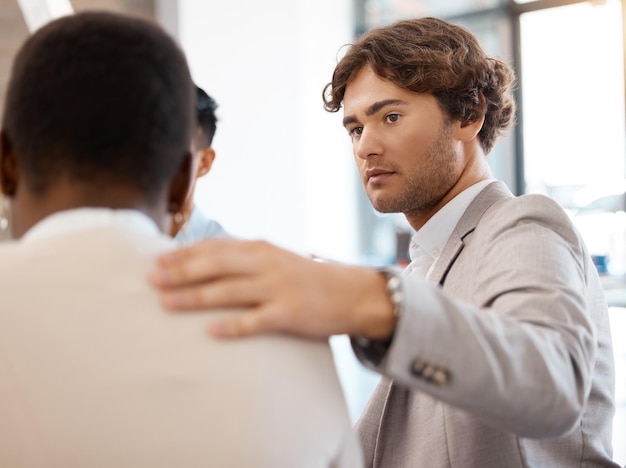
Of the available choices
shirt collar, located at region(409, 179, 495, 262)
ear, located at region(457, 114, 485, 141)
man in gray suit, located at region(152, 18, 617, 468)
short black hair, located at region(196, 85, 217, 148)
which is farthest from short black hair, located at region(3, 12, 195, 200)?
ear, located at region(457, 114, 485, 141)

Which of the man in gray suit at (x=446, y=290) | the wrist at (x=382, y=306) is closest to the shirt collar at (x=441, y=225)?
→ the man in gray suit at (x=446, y=290)

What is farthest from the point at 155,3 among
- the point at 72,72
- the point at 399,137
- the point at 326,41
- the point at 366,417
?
the point at 72,72

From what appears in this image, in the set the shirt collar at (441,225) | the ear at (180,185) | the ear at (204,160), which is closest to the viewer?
the ear at (180,185)

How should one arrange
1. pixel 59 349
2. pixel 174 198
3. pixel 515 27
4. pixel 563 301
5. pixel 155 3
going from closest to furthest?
pixel 59 349, pixel 174 198, pixel 563 301, pixel 155 3, pixel 515 27

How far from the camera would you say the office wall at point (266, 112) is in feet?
15.1

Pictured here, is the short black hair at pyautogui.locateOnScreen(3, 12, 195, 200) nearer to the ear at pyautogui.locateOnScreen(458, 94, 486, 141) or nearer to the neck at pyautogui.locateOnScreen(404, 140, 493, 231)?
the neck at pyautogui.locateOnScreen(404, 140, 493, 231)

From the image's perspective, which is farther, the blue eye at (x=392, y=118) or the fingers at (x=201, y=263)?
the blue eye at (x=392, y=118)

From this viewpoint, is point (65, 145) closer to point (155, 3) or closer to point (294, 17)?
point (155, 3)

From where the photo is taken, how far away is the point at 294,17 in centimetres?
511

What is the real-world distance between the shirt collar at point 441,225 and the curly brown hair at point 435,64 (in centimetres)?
26

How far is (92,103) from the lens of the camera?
0.67 metres

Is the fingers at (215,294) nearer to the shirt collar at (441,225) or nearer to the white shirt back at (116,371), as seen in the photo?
the white shirt back at (116,371)

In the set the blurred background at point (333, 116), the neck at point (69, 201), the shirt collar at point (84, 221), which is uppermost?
the neck at point (69, 201)

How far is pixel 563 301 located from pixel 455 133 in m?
0.92
